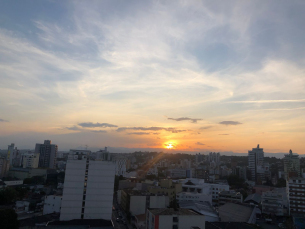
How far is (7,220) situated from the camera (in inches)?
677

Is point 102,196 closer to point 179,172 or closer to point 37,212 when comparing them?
point 37,212

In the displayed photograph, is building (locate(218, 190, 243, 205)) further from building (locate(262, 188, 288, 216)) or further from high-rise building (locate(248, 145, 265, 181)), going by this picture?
high-rise building (locate(248, 145, 265, 181))

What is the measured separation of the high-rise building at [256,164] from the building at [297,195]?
41.7 m

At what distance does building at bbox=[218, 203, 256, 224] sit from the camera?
24.4 m

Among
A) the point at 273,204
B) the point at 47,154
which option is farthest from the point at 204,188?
the point at 47,154

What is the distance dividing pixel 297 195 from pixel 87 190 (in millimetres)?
27064

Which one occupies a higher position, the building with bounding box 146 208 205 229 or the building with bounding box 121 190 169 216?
the building with bounding box 146 208 205 229

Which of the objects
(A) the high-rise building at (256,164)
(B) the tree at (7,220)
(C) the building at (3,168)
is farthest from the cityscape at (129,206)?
(A) the high-rise building at (256,164)

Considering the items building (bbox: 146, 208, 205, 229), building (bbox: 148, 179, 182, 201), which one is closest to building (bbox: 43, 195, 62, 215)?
building (bbox: 148, 179, 182, 201)

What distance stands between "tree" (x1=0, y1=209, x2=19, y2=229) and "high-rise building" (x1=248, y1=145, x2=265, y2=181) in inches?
2684

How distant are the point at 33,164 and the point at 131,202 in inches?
2166

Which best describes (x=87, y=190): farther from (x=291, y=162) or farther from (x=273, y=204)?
(x=291, y=162)

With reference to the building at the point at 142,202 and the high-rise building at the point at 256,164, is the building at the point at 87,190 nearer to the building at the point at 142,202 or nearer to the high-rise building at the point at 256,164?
the building at the point at 142,202

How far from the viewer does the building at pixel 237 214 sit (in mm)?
24391
